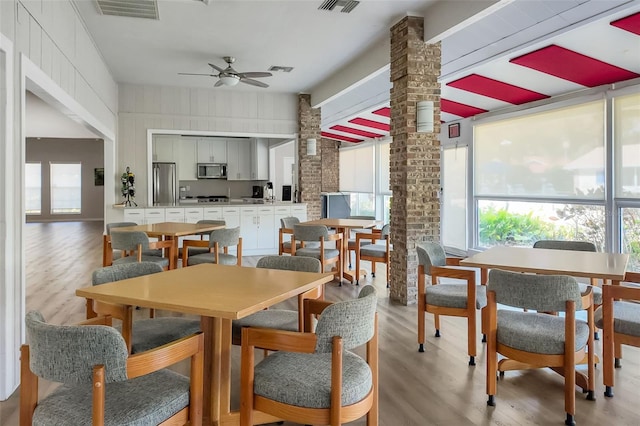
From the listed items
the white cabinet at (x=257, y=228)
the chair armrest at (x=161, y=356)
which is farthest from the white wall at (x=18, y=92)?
the white cabinet at (x=257, y=228)

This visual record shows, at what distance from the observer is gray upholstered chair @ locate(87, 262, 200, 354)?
7.38 ft

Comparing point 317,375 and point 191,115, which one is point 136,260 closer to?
point 317,375

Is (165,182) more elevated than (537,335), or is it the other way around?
(165,182)

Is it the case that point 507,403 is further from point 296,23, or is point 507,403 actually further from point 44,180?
point 44,180

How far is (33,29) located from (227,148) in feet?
26.8

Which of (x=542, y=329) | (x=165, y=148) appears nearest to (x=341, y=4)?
(x=542, y=329)

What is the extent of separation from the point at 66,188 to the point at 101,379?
18.5m

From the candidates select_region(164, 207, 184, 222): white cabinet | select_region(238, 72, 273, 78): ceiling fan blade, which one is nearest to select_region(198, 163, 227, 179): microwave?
select_region(164, 207, 184, 222): white cabinet

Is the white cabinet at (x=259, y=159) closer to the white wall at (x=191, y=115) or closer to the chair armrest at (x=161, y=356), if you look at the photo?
the white wall at (x=191, y=115)

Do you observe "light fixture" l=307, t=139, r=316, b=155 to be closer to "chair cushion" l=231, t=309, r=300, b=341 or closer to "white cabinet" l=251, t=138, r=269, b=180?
"white cabinet" l=251, t=138, r=269, b=180

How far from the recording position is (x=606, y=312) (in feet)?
9.08

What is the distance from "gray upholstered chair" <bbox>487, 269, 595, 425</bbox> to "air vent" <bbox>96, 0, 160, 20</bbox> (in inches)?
181

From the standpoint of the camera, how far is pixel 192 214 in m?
8.40

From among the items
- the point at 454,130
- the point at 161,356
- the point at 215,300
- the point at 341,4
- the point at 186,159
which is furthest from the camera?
the point at 186,159
